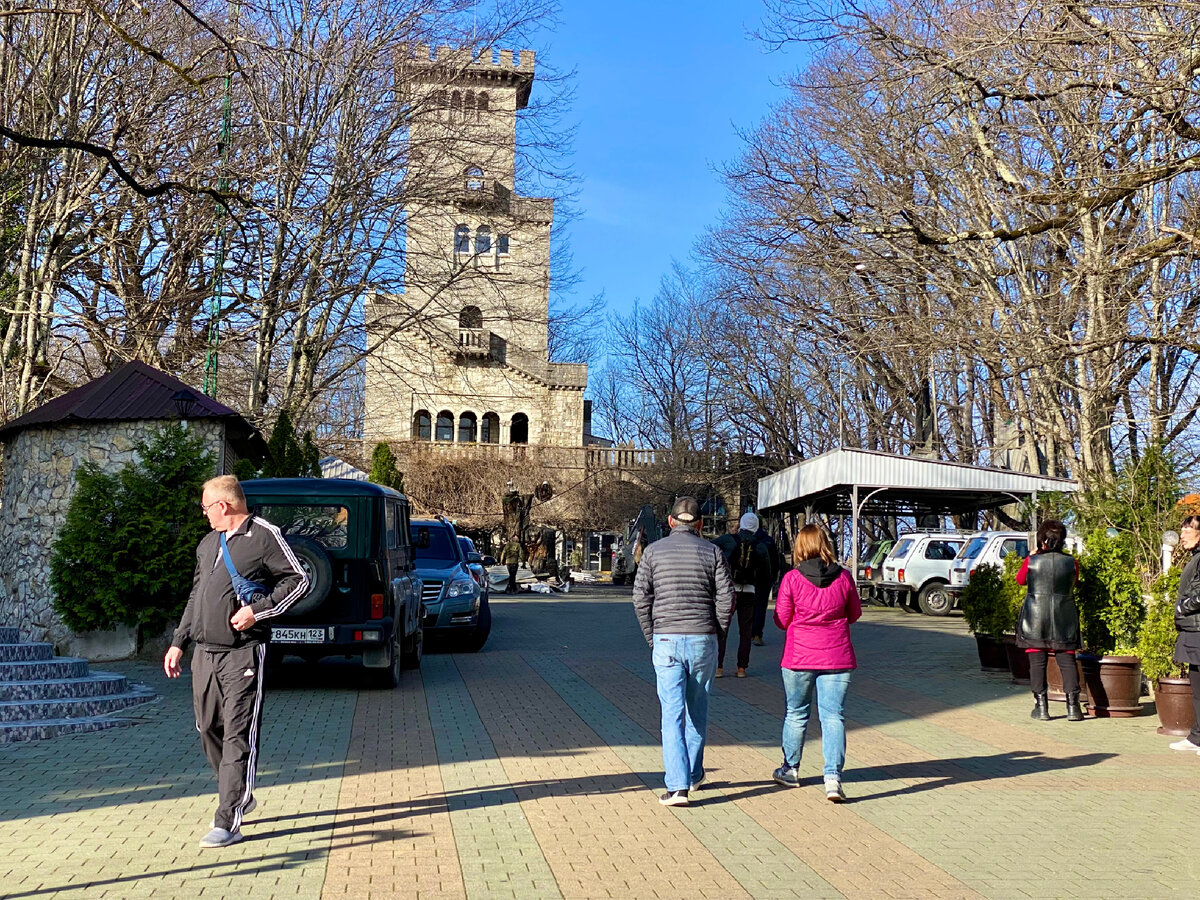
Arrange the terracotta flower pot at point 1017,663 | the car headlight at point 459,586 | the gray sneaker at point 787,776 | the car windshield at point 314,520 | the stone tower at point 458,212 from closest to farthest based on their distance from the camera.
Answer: the gray sneaker at point 787,776 → the car windshield at point 314,520 → the terracotta flower pot at point 1017,663 → the car headlight at point 459,586 → the stone tower at point 458,212

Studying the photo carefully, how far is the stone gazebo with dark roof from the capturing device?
51.1ft

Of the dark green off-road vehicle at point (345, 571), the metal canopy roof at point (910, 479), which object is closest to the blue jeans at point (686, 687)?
the dark green off-road vehicle at point (345, 571)

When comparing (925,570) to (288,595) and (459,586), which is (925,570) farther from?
(288,595)

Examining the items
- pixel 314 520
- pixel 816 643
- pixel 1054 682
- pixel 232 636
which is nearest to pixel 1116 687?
pixel 1054 682

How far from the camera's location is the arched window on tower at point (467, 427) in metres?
70.9

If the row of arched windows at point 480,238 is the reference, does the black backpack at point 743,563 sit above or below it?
below

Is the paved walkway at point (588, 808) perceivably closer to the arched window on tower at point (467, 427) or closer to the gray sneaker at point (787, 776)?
the gray sneaker at point (787, 776)

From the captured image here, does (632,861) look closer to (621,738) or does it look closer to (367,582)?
(621,738)

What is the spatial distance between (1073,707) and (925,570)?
58.9ft

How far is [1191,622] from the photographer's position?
1023cm

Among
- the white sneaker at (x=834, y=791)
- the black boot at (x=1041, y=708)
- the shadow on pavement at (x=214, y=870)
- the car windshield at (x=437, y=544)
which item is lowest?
the shadow on pavement at (x=214, y=870)

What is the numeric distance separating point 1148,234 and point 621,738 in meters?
13.9

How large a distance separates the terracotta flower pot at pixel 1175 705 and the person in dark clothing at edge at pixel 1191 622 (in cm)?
55

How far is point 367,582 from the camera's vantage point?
13078 millimetres
